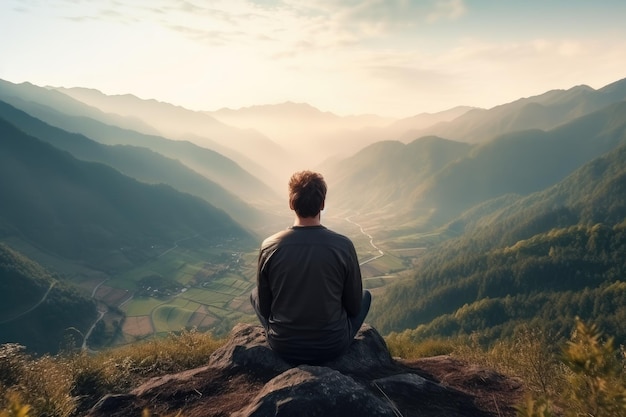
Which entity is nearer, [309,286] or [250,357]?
[309,286]

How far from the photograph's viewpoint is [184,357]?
9.95 meters

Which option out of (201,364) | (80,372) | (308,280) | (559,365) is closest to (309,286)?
(308,280)

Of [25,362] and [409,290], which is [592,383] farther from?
Answer: [409,290]

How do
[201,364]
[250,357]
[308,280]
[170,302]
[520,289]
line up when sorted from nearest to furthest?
1. [308,280]
2. [250,357]
3. [201,364]
4. [520,289]
5. [170,302]

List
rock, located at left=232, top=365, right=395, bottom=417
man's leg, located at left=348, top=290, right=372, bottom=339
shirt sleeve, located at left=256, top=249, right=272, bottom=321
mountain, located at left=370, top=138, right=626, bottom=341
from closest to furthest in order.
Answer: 1. rock, located at left=232, top=365, right=395, bottom=417
2. shirt sleeve, located at left=256, top=249, right=272, bottom=321
3. man's leg, located at left=348, top=290, right=372, bottom=339
4. mountain, located at left=370, top=138, right=626, bottom=341

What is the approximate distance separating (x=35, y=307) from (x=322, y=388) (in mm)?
162482

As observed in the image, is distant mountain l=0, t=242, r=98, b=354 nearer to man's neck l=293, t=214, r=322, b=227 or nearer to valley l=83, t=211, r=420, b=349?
valley l=83, t=211, r=420, b=349

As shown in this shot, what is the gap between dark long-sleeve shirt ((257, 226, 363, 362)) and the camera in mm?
6102

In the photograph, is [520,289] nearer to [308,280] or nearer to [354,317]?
[354,317]

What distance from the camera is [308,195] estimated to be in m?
6.28

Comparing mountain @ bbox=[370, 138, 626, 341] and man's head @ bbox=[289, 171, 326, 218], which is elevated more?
man's head @ bbox=[289, 171, 326, 218]

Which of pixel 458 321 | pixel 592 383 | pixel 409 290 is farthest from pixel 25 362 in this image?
pixel 409 290

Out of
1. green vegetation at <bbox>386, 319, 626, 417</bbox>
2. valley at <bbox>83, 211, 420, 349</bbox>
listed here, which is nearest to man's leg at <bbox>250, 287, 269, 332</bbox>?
green vegetation at <bbox>386, 319, 626, 417</bbox>

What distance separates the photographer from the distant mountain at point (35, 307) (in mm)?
121875
